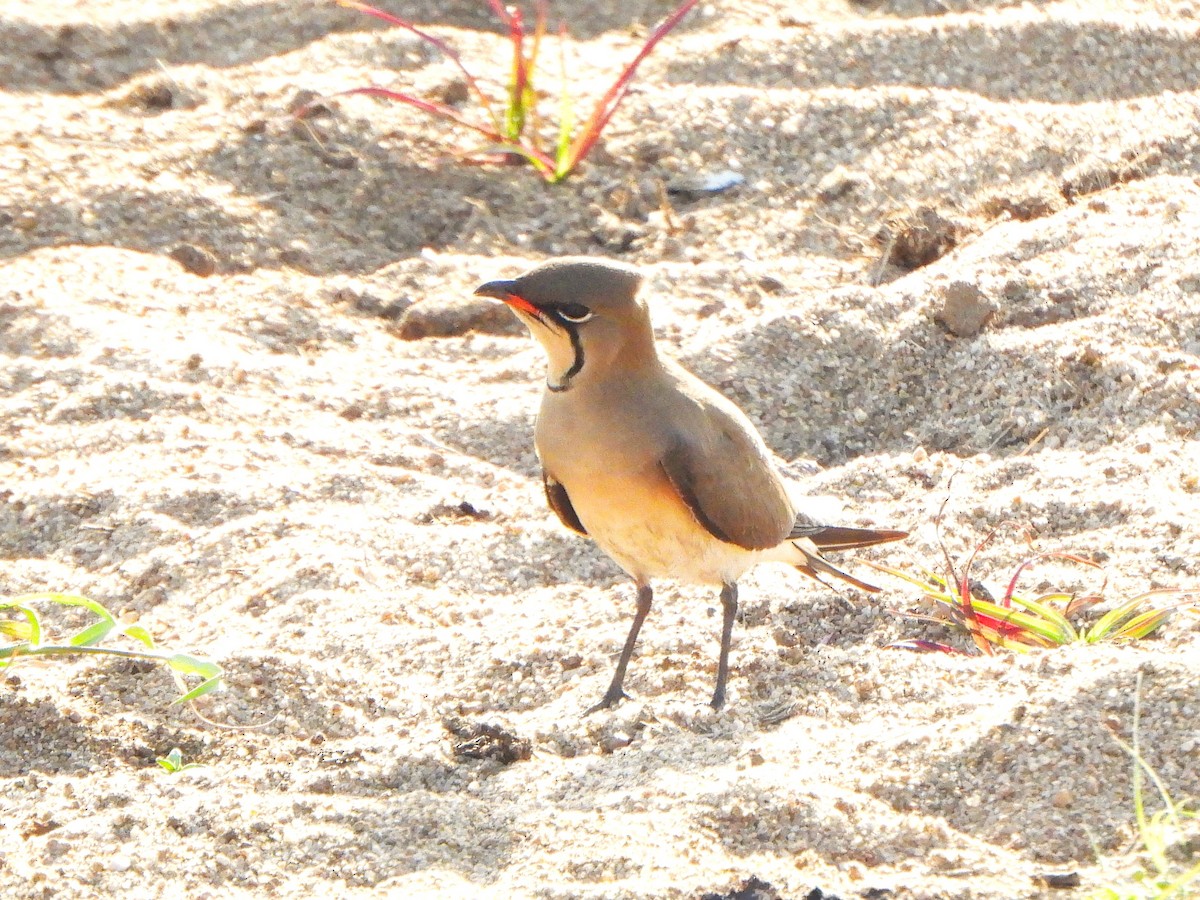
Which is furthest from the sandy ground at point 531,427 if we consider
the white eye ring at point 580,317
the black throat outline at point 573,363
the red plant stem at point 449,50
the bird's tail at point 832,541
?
the white eye ring at point 580,317

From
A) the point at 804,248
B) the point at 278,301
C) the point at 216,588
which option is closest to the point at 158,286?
the point at 278,301

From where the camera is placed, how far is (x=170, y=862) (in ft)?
10.2

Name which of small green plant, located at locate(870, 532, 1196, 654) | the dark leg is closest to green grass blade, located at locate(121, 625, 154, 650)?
the dark leg

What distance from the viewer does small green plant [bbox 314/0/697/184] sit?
236 inches

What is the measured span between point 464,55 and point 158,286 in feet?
6.21

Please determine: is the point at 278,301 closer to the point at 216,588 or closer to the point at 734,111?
the point at 216,588

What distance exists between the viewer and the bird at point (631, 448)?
385 cm

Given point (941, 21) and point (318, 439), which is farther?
point (941, 21)

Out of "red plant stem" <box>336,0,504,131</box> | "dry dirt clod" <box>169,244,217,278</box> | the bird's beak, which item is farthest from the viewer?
"red plant stem" <box>336,0,504,131</box>

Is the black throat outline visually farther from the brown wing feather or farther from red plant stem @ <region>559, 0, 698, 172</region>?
red plant stem @ <region>559, 0, 698, 172</region>

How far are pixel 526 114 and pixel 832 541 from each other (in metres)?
2.79

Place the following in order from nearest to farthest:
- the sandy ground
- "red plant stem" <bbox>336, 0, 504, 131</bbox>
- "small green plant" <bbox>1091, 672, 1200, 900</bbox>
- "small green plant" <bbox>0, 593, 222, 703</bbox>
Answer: "small green plant" <bbox>1091, 672, 1200, 900</bbox>
the sandy ground
"small green plant" <bbox>0, 593, 222, 703</bbox>
"red plant stem" <bbox>336, 0, 504, 131</bbox>

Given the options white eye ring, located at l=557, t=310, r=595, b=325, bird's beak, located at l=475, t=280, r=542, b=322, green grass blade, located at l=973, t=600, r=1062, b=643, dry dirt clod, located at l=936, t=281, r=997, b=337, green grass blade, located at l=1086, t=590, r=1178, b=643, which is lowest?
green grass blade, located at l=973, t=600, r=1062, b=643

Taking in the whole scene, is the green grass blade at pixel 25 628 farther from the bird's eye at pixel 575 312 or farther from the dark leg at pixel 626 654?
the bird's eye at pixel 575 312
